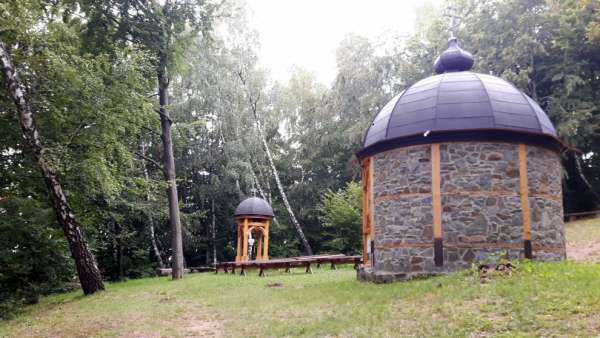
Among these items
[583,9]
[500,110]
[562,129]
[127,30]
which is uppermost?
[583,9]

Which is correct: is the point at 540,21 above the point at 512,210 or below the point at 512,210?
above

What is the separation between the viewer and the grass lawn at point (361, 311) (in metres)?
6.45

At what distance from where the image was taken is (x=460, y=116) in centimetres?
1118

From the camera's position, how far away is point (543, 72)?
26.2m

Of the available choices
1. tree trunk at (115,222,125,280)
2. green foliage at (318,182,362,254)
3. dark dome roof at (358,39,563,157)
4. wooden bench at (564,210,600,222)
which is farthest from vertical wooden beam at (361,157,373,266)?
tree trunk at (115,222,125,280)

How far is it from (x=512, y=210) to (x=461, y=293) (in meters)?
3.43

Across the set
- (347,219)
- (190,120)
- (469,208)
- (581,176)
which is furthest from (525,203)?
(190,120)

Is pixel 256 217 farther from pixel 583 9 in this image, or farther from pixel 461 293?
pixel 583 9

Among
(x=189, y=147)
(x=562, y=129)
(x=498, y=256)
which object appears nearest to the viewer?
(x=498, y=256)

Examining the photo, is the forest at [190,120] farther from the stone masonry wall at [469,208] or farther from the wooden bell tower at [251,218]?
the stone masonry wall at [469,208]

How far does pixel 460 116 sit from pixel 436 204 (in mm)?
2092

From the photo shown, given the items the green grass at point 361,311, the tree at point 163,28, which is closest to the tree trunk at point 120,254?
the tree at point 163,28

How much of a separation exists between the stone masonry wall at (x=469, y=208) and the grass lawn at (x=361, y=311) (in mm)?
960

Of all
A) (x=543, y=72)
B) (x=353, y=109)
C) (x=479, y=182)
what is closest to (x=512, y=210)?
(x=479, y=182)
